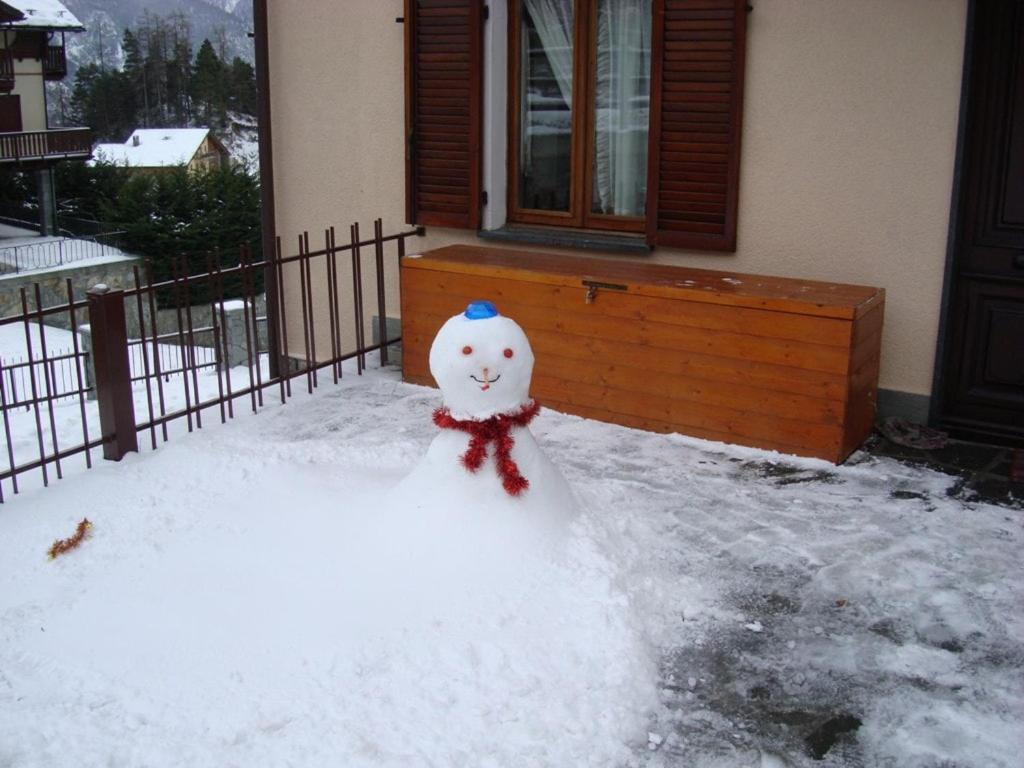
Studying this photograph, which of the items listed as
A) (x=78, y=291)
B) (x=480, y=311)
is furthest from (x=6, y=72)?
(x=480, y=311)

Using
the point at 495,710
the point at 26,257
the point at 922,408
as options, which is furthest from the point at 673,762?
the point at 26,257

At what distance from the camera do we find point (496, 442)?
15.0 feet

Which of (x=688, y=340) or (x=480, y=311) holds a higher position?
(x=480, y=311)

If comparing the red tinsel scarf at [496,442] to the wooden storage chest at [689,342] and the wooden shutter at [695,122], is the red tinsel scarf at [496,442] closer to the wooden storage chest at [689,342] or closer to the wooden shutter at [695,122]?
the wooden storage chest at [689,342]

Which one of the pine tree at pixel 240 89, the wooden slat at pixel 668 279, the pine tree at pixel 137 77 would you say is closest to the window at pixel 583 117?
the wooden slat at pixel 668 279

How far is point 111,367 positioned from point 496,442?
242cm

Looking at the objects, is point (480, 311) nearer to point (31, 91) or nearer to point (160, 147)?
point (31, 91)

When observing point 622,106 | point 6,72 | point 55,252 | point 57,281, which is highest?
point 6,72

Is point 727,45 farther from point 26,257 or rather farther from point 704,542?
point 26,257

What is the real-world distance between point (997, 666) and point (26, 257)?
121ft

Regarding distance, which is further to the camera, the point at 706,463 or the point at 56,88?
the point at 56,88

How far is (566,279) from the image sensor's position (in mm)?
6387

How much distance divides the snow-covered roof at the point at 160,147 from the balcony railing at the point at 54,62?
8.83m

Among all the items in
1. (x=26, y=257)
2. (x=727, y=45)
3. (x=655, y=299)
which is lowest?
(x=26, y=257)
